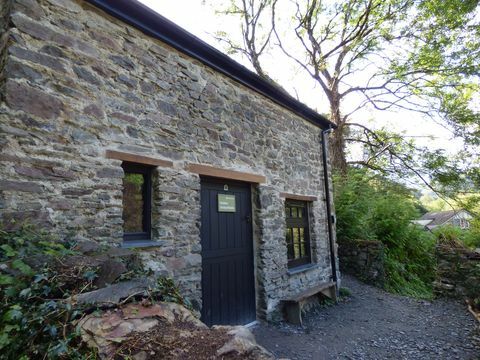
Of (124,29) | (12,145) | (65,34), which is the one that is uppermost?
(124,29)

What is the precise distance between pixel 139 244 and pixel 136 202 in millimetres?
542

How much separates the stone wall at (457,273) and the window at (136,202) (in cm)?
738

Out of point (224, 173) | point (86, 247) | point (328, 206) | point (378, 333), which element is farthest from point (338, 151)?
point (86, 247)

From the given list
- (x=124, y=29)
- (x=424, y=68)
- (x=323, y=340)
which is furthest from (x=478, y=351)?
(x=424, y=68)

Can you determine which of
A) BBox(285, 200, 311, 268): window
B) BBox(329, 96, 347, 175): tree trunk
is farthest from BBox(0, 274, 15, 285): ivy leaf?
BBox(329, 96, 347, 175): tree trunk

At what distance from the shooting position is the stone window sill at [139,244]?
10.3ft

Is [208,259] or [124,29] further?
[208,259]

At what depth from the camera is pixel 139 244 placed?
3.23 meters

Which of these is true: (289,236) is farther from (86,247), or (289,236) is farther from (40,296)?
(40,296)

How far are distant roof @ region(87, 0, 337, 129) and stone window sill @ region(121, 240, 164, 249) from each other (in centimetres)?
254

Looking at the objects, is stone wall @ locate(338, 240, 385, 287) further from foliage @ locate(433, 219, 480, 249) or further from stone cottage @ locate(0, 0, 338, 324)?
stone cottage @ locate(0, 0, 338, 324)

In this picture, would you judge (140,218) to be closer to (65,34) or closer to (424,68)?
(65,34)

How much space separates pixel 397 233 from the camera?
963 centimetres

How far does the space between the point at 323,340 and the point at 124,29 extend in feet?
16.6
